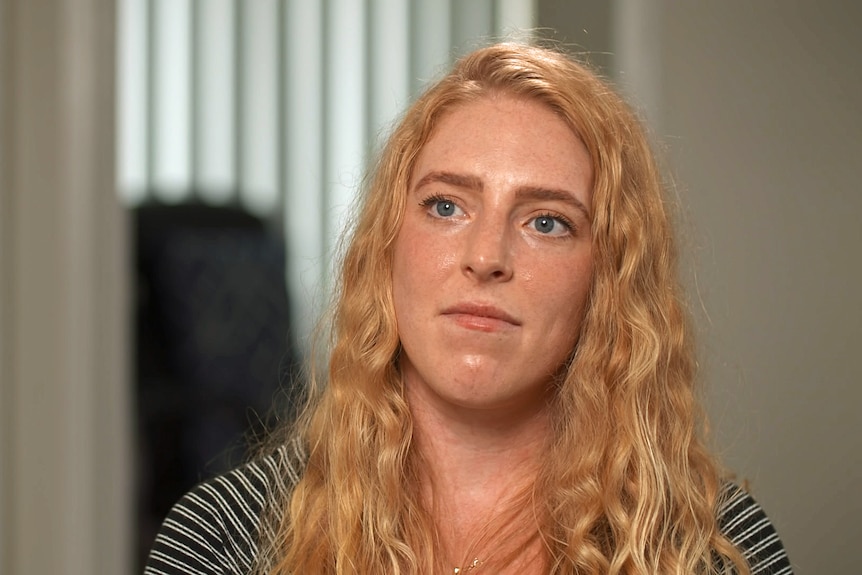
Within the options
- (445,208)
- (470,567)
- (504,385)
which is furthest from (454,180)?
(470,567)

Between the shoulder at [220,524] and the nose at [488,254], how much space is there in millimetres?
411

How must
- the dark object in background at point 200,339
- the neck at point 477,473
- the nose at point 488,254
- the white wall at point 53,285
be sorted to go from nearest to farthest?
the nose at point 488,254 → the neck at point 477,473 → the white wall at point 53,285 → the dark object in background at point 200,339

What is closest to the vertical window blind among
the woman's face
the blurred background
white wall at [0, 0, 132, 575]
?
the blurred background

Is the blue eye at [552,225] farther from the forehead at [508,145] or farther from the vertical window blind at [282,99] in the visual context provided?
the vertical window blind at [282,99]

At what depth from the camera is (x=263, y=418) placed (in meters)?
3.02

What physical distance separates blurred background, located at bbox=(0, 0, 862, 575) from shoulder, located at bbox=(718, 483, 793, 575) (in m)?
0.77

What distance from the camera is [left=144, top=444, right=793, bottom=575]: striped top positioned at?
156cm

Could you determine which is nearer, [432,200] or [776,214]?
[432,200]

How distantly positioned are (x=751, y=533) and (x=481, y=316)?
1.67ft

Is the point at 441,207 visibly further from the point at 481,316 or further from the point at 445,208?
the point at 481,316

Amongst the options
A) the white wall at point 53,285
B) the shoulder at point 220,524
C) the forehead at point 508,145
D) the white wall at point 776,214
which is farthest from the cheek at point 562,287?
the white wall at point 53,285

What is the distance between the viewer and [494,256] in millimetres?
1439

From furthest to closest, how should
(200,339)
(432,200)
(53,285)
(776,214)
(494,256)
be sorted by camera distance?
(200,339)
(776,214)
(53,285)
(432,200)
(494,256)

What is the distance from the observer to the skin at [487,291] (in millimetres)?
1457
